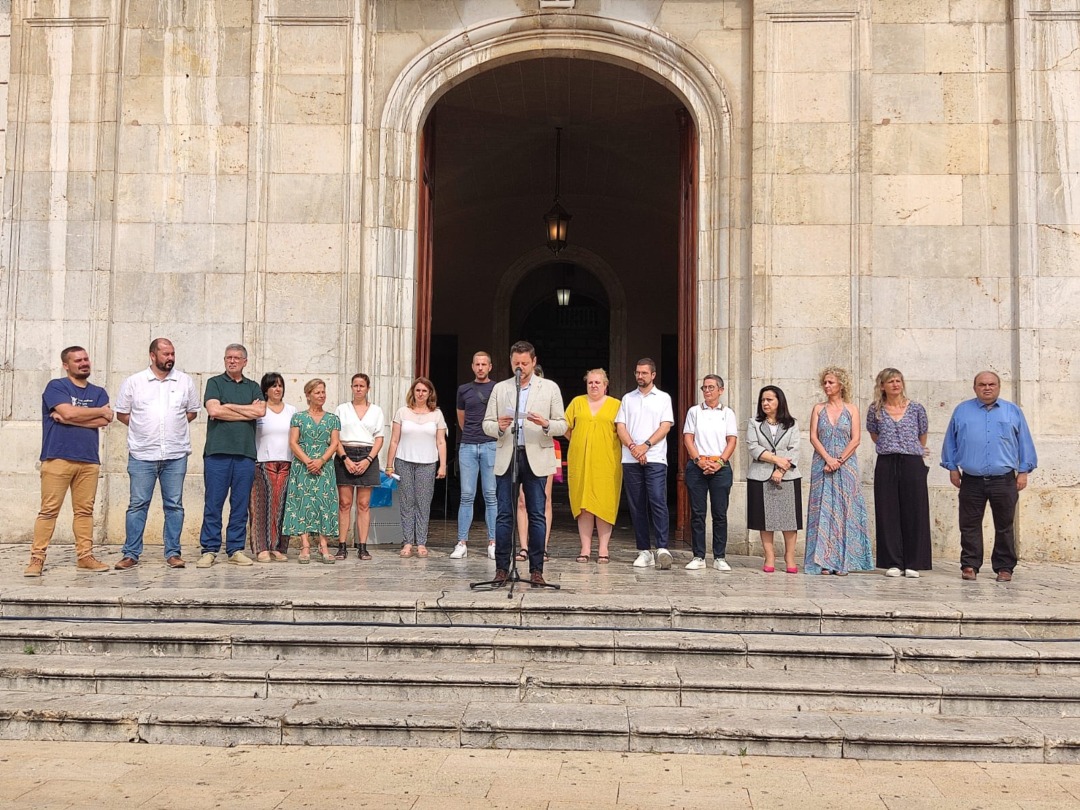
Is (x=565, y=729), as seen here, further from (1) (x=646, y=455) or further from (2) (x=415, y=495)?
(2) (x=415, y=495)

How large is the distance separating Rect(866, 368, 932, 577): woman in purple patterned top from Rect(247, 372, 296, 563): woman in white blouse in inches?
176

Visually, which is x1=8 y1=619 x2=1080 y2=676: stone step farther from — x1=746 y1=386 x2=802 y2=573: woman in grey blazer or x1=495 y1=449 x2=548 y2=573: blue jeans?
x1=746 y1=386 x2=802 y2=573: woman in grey blazer

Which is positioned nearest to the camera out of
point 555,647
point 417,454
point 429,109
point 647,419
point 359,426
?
point 555,647

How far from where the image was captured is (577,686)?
5152 mm

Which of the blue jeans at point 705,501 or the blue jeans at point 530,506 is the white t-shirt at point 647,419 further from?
the blue jeans at point 530,506

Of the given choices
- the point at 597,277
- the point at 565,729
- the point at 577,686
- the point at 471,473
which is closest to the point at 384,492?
the point at 471,473

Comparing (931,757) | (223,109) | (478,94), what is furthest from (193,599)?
(478,94)

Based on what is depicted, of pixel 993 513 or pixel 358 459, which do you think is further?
pixel 358 459

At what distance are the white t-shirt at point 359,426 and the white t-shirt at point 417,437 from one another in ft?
0.73

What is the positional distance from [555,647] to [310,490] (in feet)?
10.8

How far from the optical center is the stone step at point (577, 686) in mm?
5074

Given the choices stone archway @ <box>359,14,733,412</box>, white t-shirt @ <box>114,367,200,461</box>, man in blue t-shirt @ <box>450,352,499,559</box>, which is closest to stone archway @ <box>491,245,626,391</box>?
stone archway @ <box>359,14,733,412</box>

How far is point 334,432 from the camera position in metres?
8.27

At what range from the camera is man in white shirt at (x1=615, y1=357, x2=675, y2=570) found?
26.4 feet
